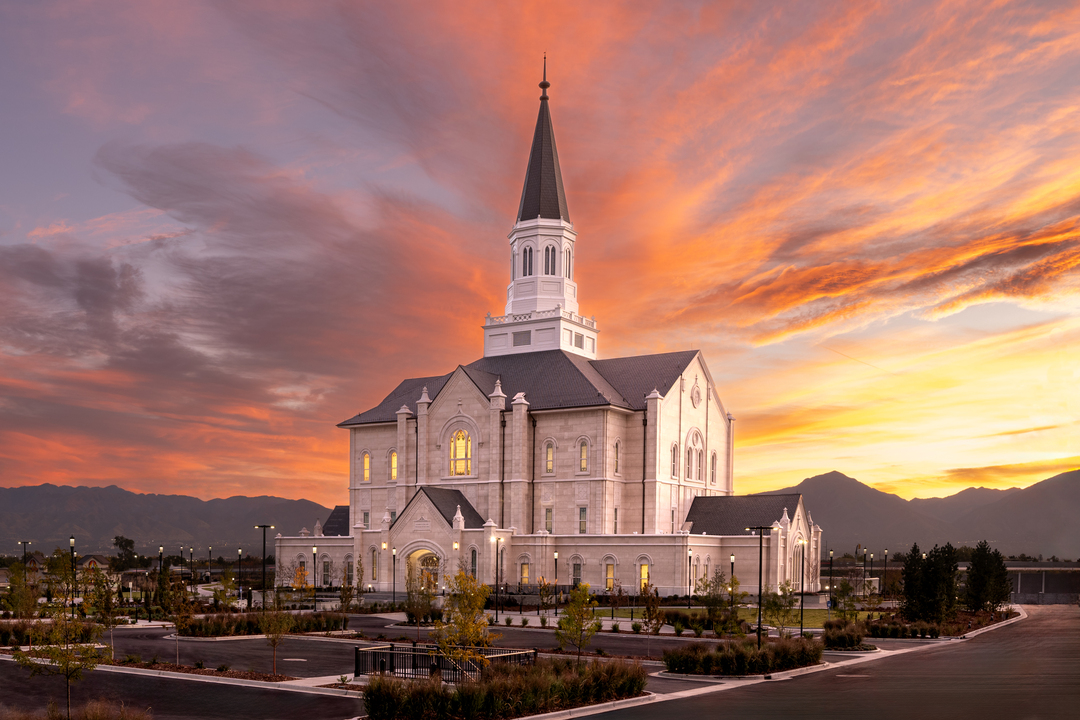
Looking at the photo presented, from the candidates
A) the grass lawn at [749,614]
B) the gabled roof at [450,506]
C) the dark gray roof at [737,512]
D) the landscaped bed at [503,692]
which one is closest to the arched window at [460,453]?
the gabled roof at [450,506]

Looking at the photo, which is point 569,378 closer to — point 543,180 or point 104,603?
point 543,180

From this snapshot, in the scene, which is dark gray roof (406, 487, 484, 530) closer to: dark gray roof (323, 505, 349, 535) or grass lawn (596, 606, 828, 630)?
grass lawn (596, 606, 828, 630)

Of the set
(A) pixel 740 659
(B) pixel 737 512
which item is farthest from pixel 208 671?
(B) pixel 737 512

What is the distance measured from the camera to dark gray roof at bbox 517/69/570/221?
8825cm

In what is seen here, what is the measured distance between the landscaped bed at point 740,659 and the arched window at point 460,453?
4767 cm

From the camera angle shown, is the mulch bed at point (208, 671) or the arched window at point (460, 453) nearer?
the mulch bed at point (208, 671)

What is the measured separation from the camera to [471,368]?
82.4 meters

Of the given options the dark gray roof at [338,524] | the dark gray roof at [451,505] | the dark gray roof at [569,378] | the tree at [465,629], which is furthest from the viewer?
the dark gray roof at [338,524]

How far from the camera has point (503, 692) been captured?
77.5 ft

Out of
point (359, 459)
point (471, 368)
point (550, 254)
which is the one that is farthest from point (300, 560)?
point (550, 254)

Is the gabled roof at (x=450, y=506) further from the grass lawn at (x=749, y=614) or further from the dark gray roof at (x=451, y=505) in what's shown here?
the grass lawn at (x=749, y=614)

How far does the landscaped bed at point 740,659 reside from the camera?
3228cm

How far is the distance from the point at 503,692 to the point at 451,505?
52822 mm

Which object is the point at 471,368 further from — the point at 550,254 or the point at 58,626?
the point at 58,626
